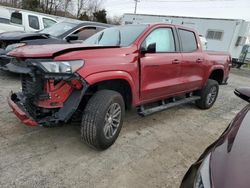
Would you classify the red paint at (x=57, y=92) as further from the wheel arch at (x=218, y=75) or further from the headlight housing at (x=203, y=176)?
the wheel arch at (x=218, y=75)

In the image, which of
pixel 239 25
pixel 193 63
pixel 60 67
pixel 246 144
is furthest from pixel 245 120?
pixel 239 25

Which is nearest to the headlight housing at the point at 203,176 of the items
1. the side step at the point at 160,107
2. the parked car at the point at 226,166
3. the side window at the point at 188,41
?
the parked car at the point at 226,166

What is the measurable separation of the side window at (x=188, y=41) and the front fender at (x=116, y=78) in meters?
1.67

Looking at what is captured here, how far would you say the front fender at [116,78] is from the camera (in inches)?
115

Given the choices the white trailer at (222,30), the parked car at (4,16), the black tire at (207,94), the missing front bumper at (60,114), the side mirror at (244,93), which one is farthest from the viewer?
the white trailer at (222,30)

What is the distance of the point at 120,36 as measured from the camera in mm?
4008

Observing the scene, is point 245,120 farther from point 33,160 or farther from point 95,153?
point 33,160

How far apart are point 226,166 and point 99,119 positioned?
1799mm

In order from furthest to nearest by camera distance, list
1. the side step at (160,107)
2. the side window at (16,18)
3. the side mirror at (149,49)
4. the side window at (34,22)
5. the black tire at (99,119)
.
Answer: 1. the side window at (34,22)
2. the side window at (16,18)
3. the side step at (160,107)
4. the side mirror at (149,49)
5. the black tire at (99,119)

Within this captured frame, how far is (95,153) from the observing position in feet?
10.7

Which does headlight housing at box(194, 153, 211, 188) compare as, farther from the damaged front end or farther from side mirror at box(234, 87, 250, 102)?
the damaged front end

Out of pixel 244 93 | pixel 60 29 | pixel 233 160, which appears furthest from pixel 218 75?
pixel 233 160

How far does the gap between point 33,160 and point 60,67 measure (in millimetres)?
1220

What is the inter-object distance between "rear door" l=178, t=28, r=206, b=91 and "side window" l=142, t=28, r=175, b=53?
1.10 feet
